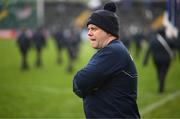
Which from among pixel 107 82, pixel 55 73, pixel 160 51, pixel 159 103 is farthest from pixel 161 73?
pixel 107 82

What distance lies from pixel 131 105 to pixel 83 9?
32.3 m

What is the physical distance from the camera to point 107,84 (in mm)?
3213

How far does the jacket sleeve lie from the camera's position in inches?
125

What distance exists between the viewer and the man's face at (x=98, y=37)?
3.27 meters

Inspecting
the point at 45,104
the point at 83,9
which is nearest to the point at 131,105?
the point at 45,104

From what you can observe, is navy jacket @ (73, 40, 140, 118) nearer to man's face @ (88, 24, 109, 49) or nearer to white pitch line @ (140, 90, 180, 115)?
man's face @ (88, 24, 109, 49)

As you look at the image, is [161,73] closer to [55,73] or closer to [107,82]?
[55,73]

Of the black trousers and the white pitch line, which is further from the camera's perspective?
the black trousers

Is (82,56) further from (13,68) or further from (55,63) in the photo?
(13,68)

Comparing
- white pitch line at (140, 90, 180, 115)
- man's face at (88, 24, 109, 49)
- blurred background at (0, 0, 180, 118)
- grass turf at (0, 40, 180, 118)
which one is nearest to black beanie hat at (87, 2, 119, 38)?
man's face at (88, 24, 109, 49)

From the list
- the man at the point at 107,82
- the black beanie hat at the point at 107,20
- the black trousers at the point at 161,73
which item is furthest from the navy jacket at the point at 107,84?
the black trousers at the point at 161,73

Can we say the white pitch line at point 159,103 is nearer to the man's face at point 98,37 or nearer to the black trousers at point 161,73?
the black trousers at point 161,73

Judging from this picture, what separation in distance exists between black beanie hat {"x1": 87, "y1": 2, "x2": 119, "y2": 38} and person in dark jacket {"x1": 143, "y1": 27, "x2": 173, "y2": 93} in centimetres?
662

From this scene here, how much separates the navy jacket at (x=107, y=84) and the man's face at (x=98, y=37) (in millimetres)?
48
